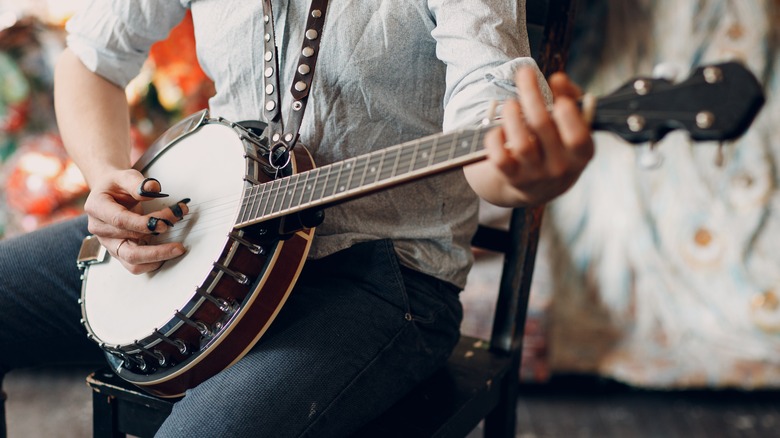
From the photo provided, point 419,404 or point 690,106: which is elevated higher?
point 690,106

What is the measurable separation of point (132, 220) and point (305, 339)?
0.26 metres

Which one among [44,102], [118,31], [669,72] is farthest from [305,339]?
[44,102]

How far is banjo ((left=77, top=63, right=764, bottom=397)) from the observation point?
63cm

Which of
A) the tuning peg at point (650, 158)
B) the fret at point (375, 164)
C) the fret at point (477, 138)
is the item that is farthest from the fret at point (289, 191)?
the tuning peg at point (650, 158)

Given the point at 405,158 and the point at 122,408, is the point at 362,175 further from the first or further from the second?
Answer: the point at 122,408

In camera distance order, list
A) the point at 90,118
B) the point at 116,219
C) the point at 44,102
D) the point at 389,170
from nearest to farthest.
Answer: the point at 389,170, the point at 116,219, the point at 90,118, the point at 44,102

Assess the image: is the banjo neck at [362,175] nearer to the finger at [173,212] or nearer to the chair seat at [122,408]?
the finger at [173,212]

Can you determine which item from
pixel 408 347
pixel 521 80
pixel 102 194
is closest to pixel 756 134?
pixel 408 347

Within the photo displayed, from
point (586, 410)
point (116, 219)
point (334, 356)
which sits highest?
point (116, 219)

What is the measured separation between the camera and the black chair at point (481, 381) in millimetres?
930

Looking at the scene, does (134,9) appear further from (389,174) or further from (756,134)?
(756,134)

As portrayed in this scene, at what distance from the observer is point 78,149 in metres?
1.10

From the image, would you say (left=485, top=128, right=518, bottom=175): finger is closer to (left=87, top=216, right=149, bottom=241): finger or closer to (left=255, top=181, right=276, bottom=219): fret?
(left=255, top=181, right=276, bottom=219): fret

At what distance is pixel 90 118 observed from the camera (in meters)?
1.12
